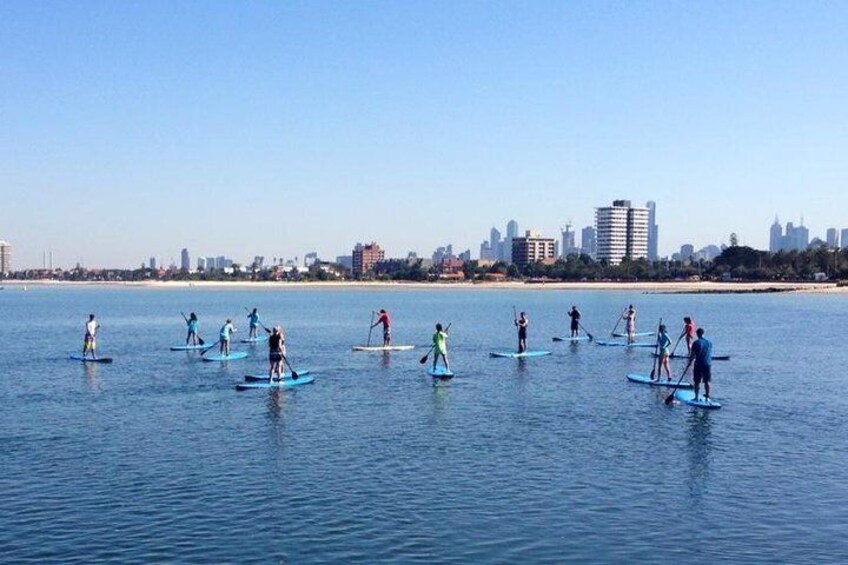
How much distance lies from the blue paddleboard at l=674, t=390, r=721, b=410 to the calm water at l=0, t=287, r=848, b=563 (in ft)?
1.55

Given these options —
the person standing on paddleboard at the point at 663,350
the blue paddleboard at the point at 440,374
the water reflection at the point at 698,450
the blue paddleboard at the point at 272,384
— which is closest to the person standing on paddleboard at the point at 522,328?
the blue paddleboard at the point at 440,374

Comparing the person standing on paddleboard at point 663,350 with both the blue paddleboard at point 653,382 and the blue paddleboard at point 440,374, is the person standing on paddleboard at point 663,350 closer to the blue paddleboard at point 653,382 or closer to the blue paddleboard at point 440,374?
the blue paddleboard at point 653,382

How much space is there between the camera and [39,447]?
22.7 metres

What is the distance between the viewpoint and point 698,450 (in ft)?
73.0

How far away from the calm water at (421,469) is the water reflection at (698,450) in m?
0.08

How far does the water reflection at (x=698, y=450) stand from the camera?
18.8 meters

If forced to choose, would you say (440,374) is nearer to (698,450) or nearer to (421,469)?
(698,450)

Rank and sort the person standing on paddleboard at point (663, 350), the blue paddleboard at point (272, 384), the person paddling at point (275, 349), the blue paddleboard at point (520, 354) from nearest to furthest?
1. the blue paddleboard at point (272, 384)
2. the person paddling at point (275, 349)
3. the person standing on paddleboard at point (663, 350)
4. the blue paddleboard at point (520, 354)

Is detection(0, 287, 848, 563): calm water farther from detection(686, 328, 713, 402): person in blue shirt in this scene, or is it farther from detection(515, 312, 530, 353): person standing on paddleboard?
detection(515, 312, 530, 353): person standing on paddleboard

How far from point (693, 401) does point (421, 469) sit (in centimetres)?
1233

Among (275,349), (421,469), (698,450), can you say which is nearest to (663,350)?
(698,450)

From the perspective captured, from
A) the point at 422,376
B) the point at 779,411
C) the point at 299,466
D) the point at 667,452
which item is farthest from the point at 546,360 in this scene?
the point at 299,466

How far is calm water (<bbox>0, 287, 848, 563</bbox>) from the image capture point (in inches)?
599

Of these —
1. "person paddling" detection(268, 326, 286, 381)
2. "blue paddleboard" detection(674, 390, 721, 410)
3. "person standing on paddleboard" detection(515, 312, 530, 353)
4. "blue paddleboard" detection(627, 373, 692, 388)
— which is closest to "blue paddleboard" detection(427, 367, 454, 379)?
"person paddling" detection(268, 326, 286, 381)
